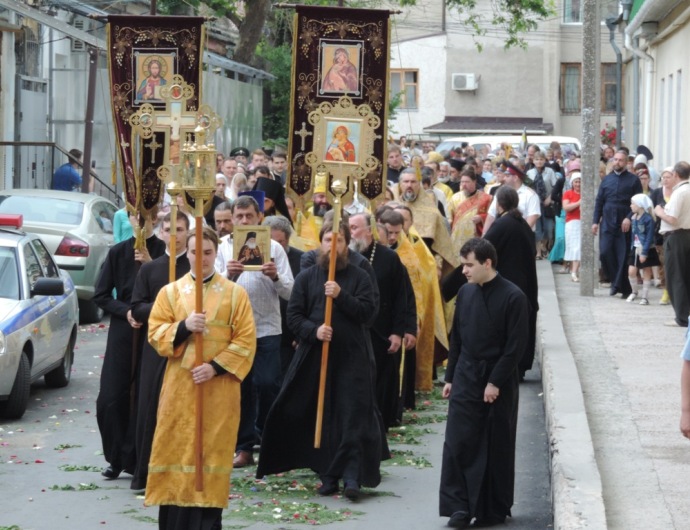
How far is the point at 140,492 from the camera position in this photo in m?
9.59

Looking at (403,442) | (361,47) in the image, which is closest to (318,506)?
(403,442)

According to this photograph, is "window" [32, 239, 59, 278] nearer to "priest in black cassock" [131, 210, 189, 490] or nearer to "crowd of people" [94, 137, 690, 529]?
"crowd of people" [94, 137, 690, 529]

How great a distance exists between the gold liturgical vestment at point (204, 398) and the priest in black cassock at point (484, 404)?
1404 millimetres

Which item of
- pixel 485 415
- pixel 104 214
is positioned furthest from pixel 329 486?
pixel 104 214

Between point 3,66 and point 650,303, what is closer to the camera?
point 650,303

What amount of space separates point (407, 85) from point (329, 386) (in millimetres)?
48790

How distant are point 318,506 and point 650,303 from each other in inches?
418

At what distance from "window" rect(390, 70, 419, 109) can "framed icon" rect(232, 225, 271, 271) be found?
47720mm

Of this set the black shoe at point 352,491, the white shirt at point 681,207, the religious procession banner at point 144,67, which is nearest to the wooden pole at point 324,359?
the black shoe at point 352,491

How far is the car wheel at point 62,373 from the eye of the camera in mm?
13961

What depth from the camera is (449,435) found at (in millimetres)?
8758

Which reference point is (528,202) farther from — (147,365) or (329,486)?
(147,365)

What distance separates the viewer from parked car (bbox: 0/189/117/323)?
60.0 ft

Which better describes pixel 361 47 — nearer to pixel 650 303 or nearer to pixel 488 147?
pixel 650 303
